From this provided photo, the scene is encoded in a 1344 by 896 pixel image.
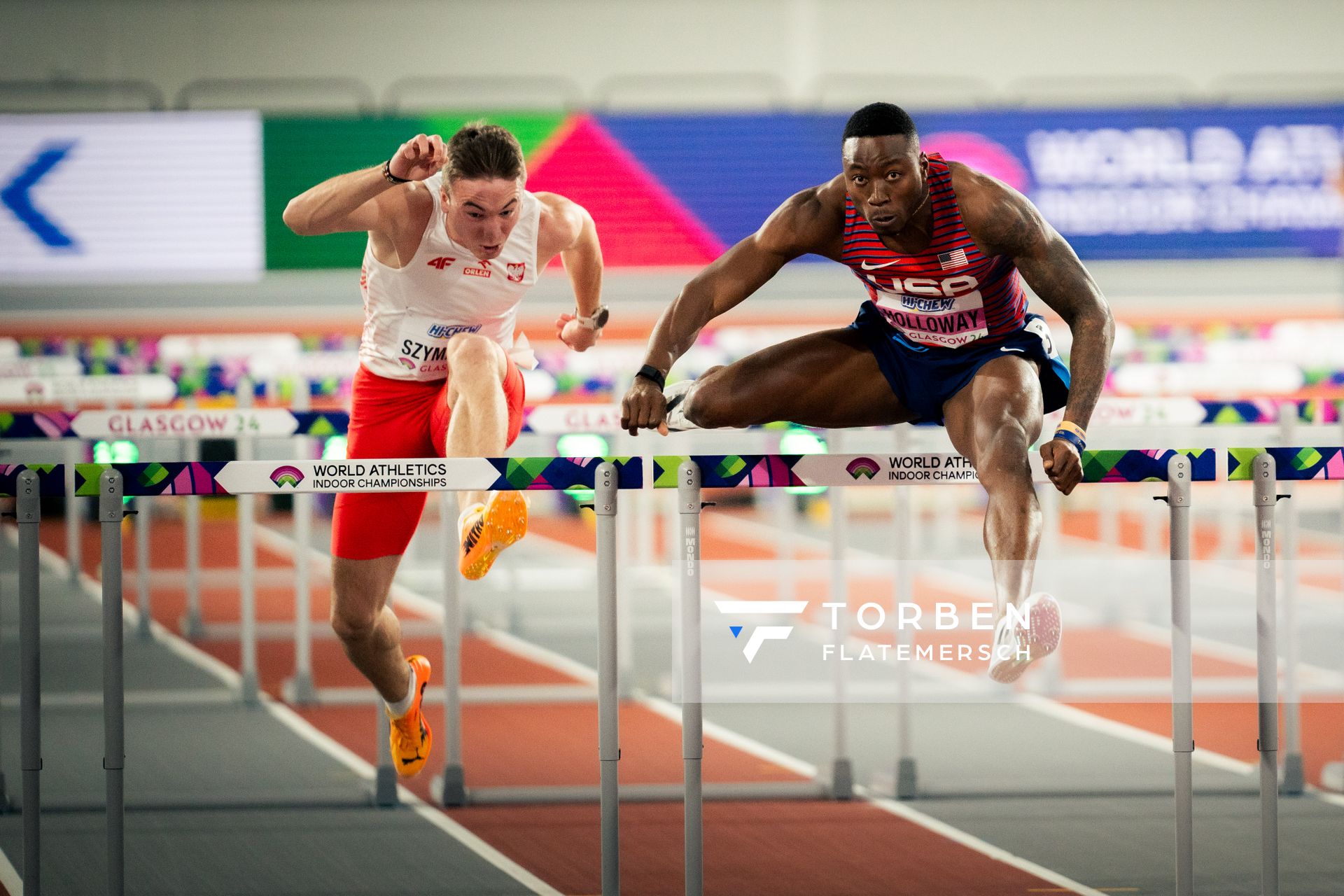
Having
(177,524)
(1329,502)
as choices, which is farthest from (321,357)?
(1329,502)

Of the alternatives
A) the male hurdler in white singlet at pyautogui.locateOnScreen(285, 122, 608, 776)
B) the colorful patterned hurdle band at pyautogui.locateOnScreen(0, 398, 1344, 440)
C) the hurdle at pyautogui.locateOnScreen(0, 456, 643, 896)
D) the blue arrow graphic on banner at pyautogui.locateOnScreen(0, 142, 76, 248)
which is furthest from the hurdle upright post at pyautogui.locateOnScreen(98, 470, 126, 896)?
the blue arrow graphic on banner at pyautogui.locateOnScreen(0, 142, 76, 248)

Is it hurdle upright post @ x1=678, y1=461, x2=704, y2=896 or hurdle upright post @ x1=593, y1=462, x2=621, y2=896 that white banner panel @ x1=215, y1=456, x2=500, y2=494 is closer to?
hurdle upright post @ x1=593, y1=462, x2=621, y2=896

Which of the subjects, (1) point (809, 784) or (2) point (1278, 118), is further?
(2) point (1278, 118)

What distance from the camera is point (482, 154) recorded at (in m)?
4.22

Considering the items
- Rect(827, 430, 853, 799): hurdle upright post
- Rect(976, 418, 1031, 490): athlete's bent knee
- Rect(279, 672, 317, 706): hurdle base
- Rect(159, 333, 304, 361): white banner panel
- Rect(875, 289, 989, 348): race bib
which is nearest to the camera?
Rect(976, 418, 1031, 490): athlete's bent knee

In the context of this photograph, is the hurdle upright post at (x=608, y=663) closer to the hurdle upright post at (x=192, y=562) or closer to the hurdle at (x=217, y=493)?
the hurdle at (x=217, y=493)

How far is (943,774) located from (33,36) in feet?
46.2

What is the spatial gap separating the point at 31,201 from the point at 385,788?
241 inches

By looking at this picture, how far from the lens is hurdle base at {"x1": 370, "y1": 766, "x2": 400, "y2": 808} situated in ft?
18.1

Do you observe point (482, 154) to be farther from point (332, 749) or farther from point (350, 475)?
point (332, 749)

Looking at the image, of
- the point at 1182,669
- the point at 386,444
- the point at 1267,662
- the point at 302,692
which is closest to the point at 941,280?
the point at 1182,669

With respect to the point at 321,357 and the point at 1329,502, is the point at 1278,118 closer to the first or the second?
the point at 321,357

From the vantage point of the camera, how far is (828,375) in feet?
13.9

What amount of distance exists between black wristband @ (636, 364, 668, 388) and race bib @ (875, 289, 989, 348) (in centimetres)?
66
